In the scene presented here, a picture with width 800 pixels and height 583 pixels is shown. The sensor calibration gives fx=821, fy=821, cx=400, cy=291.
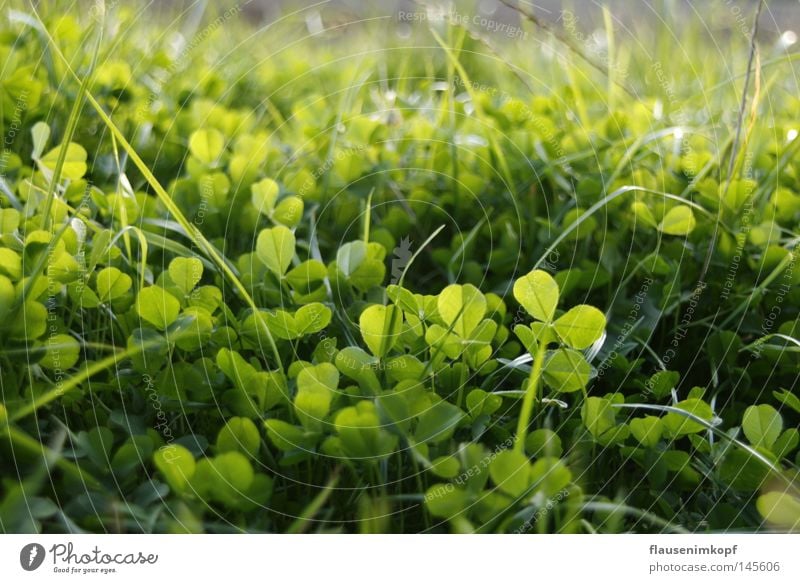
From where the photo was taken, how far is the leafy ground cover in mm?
630

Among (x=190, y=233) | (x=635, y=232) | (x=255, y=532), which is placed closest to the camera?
(x=255, y=532)

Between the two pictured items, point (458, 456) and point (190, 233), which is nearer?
point (458, 456)

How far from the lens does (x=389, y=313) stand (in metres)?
0.69

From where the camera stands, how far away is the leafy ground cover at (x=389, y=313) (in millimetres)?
630

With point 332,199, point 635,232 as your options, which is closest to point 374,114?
point 332,199

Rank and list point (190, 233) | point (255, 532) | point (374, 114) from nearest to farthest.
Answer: point (255, 532) < point (190, 233) < point (374, 114)

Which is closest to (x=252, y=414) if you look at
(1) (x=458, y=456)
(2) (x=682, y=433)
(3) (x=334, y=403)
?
(3) (x=334, y=403)

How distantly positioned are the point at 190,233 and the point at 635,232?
49cm

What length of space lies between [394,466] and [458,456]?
51 mm

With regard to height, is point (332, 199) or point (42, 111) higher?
point (42, 111)

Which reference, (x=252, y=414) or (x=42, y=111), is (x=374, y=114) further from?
(x=252, y=414)
